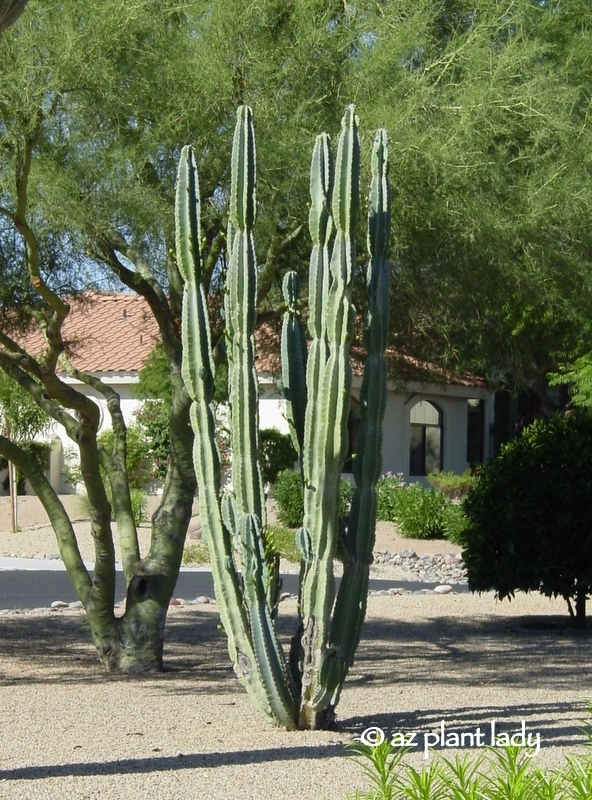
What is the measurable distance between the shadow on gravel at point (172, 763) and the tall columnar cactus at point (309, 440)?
0.50m

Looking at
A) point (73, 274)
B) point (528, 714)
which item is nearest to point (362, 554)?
point (528, 714)

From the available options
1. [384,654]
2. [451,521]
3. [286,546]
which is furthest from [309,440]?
[451,521]

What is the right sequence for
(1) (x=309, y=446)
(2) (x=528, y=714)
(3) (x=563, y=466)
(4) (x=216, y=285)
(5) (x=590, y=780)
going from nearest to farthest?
1. (5) (x=590, y=780)
2. (1) (x=309, y=446)
3. (2) (x=528, y=714)
4. (4) (x=216, y=285)
5. (3) (x=563, y=466)

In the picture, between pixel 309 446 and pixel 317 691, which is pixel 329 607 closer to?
pixel 317 691

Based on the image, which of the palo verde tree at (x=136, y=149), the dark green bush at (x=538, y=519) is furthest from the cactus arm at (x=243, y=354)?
the dark green bush at (x=538, y=519)

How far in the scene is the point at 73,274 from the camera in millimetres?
10531

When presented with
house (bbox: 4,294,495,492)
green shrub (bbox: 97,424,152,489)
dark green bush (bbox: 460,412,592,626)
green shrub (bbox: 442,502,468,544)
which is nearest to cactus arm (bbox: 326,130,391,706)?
dark green bush (bbox: 460,412,592,626)

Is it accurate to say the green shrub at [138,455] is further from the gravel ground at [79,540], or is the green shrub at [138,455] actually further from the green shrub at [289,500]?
the green shrub at [289,500]

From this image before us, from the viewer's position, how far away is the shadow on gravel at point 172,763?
5730 millimetres

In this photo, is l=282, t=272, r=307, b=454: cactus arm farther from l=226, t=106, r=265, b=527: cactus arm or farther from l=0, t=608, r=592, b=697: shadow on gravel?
l=0, t=608, r=592, b=697: shadow on gravel

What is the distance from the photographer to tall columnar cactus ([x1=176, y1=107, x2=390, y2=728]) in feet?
21.3

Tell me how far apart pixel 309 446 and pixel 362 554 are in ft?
2.47

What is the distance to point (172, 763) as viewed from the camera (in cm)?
598

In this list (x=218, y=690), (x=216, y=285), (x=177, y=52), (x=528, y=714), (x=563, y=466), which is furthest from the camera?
(x=563, y=466)
